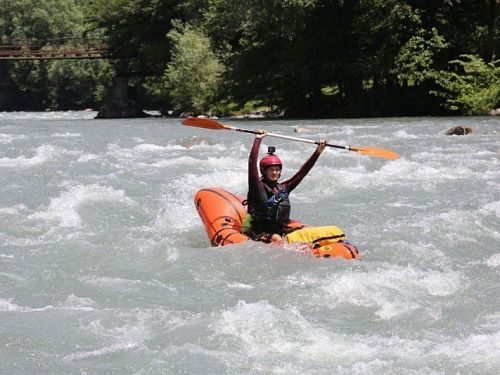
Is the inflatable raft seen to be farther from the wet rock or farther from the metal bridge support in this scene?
the metal bridge support

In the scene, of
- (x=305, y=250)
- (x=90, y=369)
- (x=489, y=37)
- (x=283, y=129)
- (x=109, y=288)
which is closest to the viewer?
(x=90, y=369)

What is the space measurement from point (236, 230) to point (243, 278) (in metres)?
1.33

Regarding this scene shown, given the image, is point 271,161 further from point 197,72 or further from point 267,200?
point 197,72

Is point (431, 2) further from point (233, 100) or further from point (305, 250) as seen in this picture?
point (305, 250)

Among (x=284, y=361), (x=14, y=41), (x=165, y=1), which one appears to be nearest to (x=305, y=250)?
(x=284, y=361)

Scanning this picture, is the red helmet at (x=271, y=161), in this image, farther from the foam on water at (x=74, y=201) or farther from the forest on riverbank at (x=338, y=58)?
the forest on riverbank at (x=338, y=58)

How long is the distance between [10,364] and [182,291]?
1.86 meters

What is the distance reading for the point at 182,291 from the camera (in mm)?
6703

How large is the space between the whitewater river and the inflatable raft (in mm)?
164

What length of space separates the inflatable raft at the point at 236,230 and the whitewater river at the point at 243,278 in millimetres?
164

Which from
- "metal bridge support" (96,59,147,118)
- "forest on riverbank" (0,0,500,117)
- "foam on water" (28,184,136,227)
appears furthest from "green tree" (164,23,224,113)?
"foam on water" (28,184,136,227)

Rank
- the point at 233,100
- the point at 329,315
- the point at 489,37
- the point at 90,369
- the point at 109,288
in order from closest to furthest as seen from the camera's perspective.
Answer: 1. the point at 90,369
2. the point at 329,315
3. the point at 109,288
4. the point at 489,37
5. the point at 233,100

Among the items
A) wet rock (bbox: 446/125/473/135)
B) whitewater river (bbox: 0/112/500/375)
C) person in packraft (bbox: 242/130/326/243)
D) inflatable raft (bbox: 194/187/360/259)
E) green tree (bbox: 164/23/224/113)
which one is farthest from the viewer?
green tree (bbox: 164/23/224/113)

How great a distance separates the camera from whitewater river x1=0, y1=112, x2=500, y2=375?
17.1 feet
